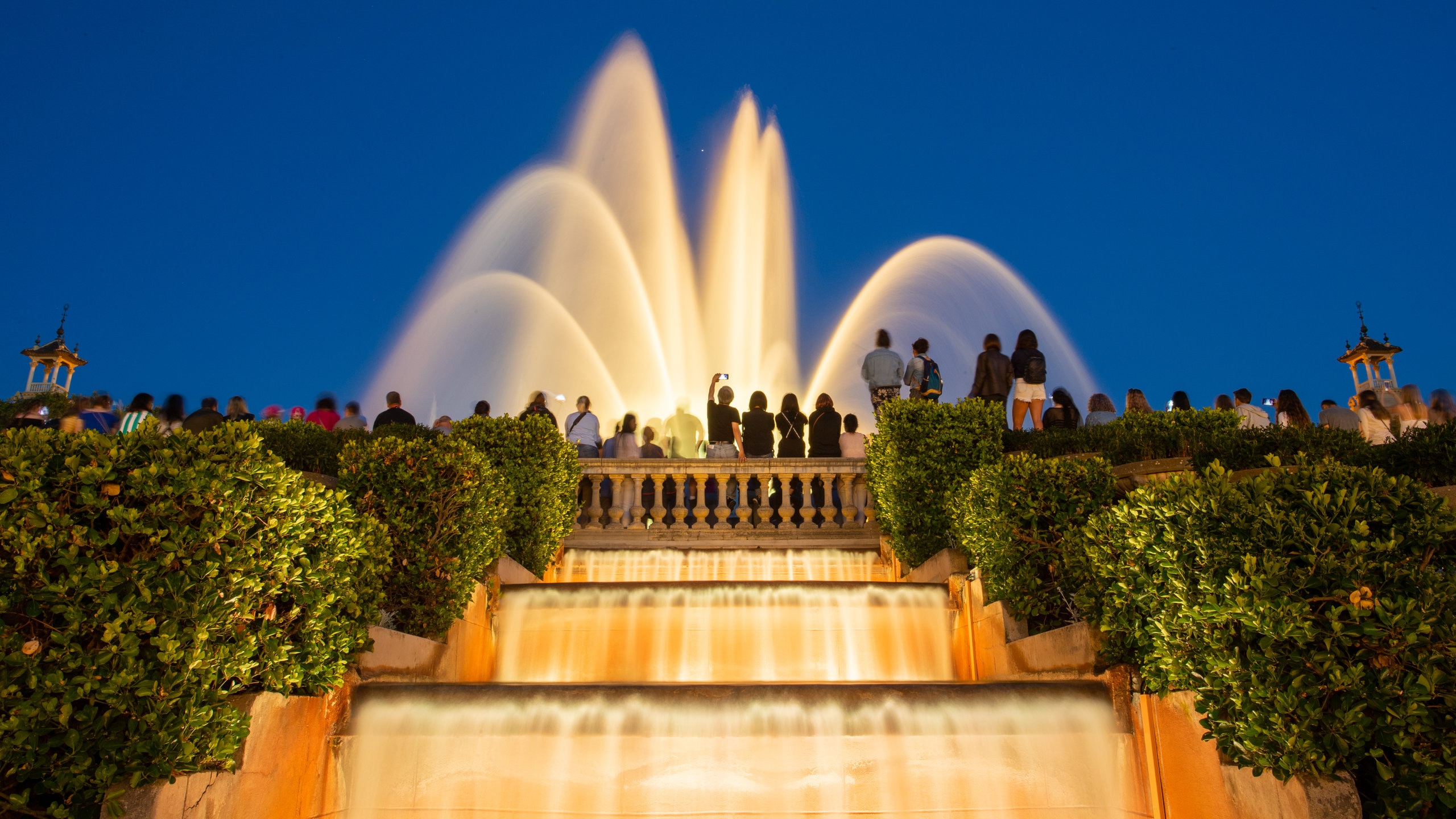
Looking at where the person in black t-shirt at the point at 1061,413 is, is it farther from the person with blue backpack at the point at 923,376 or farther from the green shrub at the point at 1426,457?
the green shrub at the point at 1426,457

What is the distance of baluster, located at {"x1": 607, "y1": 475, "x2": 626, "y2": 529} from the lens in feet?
43.3

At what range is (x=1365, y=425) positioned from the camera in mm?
12578

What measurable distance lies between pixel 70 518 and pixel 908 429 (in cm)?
848

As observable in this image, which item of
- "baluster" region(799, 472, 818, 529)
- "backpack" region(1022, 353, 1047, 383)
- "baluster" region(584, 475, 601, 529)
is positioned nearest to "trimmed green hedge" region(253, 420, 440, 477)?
"baluster" region(584, 475, 601, 529)

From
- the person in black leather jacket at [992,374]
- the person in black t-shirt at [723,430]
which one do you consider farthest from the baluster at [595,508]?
the person in black leather jacket at [992,374]

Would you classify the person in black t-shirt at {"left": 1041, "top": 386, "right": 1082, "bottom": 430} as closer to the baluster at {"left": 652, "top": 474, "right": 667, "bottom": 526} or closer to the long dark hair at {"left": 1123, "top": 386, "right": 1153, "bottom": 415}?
the long dark hair at {"left": 1123, "top": 386, "right": 1153, "bottom": 415}

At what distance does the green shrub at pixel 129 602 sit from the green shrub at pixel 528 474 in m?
4.98

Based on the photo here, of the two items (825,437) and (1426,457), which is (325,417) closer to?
(825,437)

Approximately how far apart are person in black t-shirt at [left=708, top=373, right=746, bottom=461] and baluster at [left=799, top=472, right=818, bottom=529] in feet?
4.97

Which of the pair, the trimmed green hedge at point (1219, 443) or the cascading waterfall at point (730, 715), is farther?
the trimmed green hedge at point (1219, 443)

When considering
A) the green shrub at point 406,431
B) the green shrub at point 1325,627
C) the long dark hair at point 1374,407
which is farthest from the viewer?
the long dark hair at point 1374,407

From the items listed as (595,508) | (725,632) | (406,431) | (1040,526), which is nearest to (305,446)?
(406,431)

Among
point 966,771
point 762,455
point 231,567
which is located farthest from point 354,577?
point 762,455

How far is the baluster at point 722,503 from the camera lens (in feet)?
42.8
